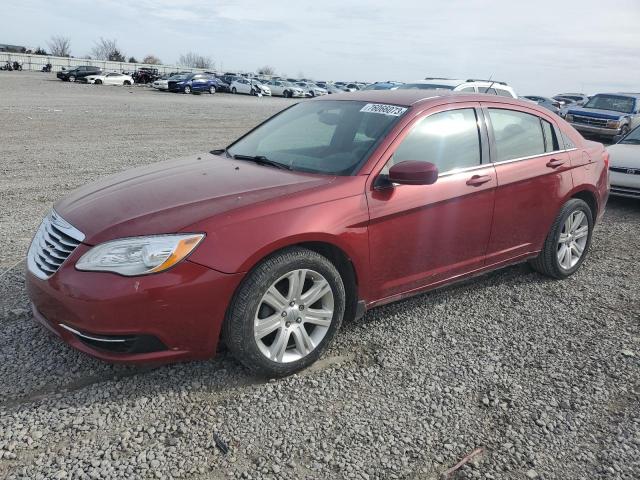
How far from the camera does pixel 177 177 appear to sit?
3711 millimetres

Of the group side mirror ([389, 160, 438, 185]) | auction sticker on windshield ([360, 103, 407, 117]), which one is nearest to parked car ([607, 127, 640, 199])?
auction sticker on windshield ([360, 103, 407, 117])

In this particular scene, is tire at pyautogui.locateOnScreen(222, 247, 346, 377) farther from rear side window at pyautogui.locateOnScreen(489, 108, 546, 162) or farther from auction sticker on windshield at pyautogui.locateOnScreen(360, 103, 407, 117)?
rear side window at pyautogui.locateOnScreen(489, 108, 546, 162)

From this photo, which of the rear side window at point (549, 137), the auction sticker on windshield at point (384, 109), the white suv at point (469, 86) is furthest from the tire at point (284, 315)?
the white suv at point (469, 86)

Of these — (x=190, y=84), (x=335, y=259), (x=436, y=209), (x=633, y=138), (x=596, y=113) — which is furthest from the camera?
(x=190, y=84)

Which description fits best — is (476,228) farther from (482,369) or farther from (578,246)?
(578,246)

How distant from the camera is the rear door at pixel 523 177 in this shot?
423 cm

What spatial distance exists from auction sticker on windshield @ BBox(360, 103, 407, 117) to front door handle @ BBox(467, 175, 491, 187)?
2.31 feet

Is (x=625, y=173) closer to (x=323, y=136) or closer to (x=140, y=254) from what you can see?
(x=323, y=136)

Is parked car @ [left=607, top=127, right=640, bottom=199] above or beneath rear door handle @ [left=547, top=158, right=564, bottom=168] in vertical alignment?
beneath

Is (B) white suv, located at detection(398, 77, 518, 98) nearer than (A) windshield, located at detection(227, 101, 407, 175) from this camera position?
No

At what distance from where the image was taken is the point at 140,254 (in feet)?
9.32

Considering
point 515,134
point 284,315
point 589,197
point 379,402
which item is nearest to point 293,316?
point 284,315

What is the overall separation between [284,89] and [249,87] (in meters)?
3.29

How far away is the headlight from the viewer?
2809 millimetres
